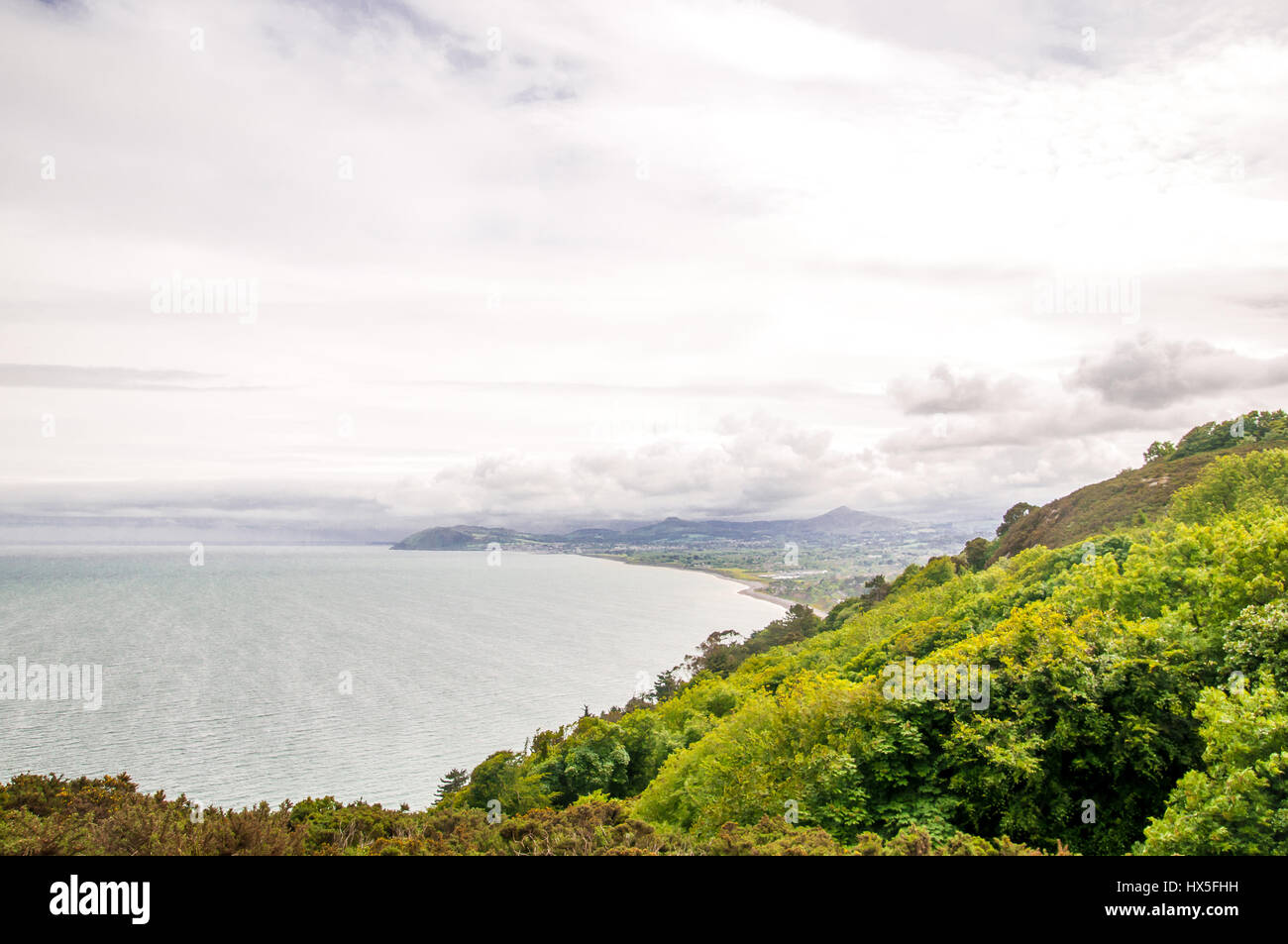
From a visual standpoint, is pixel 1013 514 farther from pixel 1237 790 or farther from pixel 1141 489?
pixel 1237 790

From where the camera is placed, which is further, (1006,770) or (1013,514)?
(1013,514)

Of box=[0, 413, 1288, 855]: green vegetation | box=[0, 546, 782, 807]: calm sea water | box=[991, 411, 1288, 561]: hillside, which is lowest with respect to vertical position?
box=[0, 546, 782, 807]: calm sea water

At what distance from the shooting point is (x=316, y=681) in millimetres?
82625

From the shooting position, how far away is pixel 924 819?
15.3m

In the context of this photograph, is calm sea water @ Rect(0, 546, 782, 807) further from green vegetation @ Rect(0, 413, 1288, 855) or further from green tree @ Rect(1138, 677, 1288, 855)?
green tree @ Rect(1138, 677, 1288, 855)

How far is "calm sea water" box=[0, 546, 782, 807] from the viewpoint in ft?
174

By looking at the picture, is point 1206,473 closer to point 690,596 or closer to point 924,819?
point 924,819
